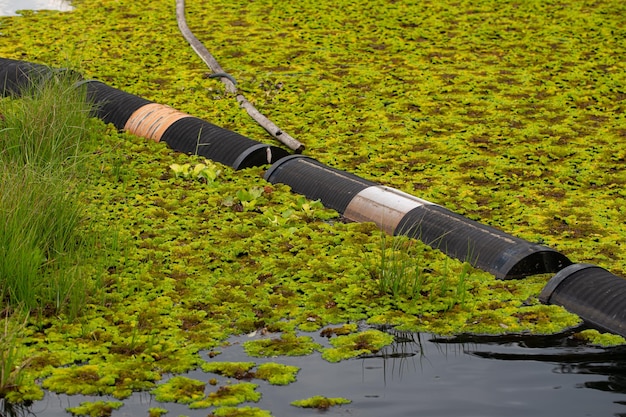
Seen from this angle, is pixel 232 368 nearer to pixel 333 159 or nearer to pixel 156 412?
pixel 156 412

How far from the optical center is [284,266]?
635 cm

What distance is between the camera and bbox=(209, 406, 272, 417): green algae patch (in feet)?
15.0

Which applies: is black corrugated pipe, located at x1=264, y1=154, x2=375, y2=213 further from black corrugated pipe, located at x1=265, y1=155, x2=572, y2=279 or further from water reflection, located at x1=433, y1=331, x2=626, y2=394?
water reflection, located at x1=433, y1=331, x2=626, y2=394

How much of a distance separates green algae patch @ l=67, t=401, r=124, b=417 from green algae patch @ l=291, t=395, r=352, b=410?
2.90ft

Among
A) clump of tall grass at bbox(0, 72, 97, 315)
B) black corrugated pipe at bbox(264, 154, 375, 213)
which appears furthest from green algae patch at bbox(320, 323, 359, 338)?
black corrugated pipe at bbox(264, 154, 375, 213)

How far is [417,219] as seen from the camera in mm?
6871

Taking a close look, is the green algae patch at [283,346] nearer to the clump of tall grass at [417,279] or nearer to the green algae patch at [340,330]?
the green algae patch at [340,330]

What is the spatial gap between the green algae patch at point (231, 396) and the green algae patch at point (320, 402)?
217mm

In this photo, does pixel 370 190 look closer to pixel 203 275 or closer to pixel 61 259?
pixel 203 275

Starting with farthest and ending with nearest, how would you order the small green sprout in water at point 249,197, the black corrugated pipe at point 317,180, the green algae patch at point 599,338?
1. the black corrugated pipe at point 317,180
2. the small green sprout in water at point 249,197
3. the green algae patch at point 599,338

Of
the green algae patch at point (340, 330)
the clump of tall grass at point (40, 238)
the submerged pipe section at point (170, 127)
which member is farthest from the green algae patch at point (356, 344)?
the submerged pipe section at point (170, 127)

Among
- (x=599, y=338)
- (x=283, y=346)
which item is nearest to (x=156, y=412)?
(x=283, y=346)

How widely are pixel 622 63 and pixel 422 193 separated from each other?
15.5ft

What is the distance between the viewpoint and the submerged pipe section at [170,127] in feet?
27.5
